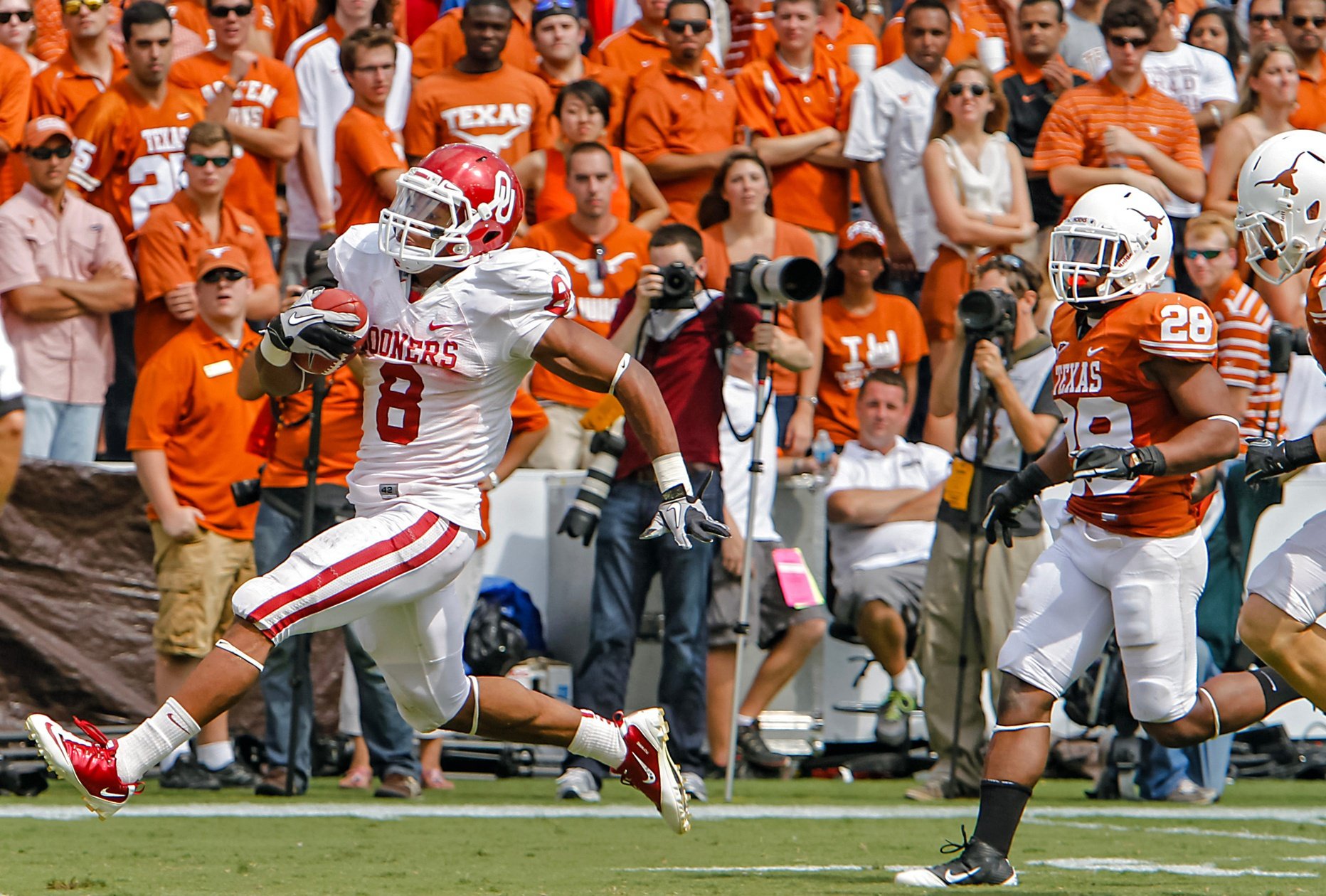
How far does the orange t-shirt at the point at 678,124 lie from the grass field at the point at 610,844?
3.20 m

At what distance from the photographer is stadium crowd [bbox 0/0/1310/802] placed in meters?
7.50

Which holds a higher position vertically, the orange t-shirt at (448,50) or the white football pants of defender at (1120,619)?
the orange t-shirt at (448,50)

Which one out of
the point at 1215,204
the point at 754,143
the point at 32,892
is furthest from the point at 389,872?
the point at 1215,204

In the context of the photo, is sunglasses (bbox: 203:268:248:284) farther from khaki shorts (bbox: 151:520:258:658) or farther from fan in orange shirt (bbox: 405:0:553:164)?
fan in orange shirt (bbox: 405:0:553:164)

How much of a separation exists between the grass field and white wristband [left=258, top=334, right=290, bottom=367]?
4.65 ft

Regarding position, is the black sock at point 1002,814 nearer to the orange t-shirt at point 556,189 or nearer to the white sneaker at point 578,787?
the white sneaker at point 578,787

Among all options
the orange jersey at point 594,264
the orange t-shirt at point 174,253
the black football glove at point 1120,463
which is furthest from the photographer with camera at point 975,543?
the orange t-shirt at point 174,253

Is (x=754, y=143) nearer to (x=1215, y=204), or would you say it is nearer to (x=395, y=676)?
(x=1215, y=204)

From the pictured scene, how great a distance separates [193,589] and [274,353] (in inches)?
108

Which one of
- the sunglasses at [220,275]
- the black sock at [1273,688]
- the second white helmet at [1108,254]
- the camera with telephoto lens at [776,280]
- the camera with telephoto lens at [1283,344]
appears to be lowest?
the black sock at [1273,688]

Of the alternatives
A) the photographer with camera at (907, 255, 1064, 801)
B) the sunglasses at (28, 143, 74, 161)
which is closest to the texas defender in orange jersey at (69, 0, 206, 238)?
the sunglasses at (28, 143, 74, 161)

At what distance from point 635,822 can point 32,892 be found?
2630mm

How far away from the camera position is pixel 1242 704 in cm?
544

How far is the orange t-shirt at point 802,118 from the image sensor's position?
9.62 meters
